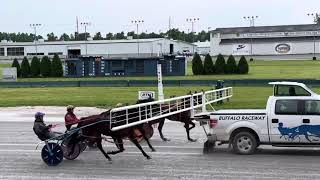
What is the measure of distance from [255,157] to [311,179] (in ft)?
9.63

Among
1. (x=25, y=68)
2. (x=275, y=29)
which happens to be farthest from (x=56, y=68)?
(x=275, y=29)

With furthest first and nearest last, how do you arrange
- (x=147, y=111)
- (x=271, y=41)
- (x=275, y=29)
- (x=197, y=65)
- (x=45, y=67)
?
(x=275, y=29) < (x=271, y=41) < (x=45, y=67) < (x=197, y=65) < (x=147, y=111)

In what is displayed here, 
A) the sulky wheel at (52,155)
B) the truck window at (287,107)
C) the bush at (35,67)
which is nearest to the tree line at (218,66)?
the bush at (35,67)

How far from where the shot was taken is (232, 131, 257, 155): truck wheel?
1447 centimetres

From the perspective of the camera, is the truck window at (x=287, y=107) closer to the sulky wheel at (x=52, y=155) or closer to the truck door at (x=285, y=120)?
the truck door at (x=285, y=120)

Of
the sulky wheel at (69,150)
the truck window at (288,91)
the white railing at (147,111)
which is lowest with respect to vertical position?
the sulky wheel at (69,150)

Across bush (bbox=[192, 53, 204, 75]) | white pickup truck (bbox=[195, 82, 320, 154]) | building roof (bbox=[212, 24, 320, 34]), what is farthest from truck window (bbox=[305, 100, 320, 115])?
building roof (bbox=[212, 24, 320, 34])

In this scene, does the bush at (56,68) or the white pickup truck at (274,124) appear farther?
the bush at (56,68)

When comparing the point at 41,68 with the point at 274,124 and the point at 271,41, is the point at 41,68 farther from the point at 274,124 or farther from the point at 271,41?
the point at 271,41

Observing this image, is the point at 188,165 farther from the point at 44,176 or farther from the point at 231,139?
the point at 44,176

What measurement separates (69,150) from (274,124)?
540 centimetres

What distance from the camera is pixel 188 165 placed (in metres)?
13.3

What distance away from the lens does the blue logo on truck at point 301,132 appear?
13.9 meters

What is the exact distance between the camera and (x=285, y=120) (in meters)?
14.1
